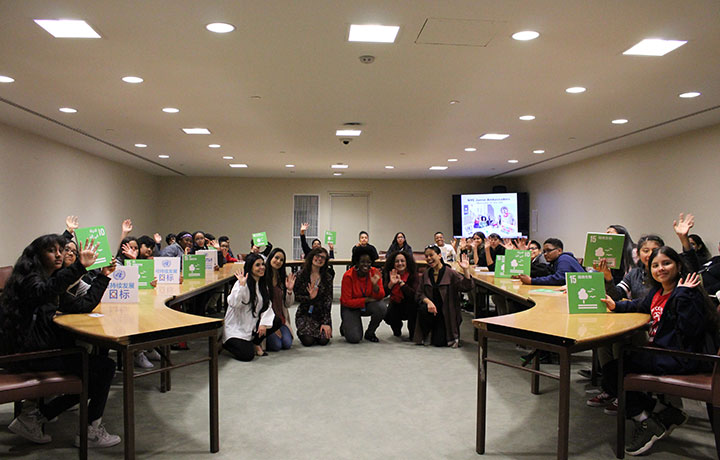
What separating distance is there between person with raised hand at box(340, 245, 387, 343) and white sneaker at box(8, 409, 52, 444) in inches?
129

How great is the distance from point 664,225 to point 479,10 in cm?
544

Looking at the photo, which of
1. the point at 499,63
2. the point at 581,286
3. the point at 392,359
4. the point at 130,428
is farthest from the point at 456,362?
the point at 130,428

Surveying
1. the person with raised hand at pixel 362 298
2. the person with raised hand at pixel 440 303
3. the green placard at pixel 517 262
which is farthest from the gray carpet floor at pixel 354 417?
the green placard at pixel 517 262

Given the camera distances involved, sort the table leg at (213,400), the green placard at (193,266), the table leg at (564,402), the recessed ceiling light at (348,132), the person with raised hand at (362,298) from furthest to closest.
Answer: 1. the recessed ceiling light at (348,132)
2. the person with raised hand at (362,298)
3. the green placard at (193,266)
4. the table leg at (213,400)
5. the table leg at (564,402)

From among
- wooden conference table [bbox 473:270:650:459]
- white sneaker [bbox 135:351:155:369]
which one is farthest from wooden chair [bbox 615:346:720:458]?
white sneaker [bbox 135:351:155:369]

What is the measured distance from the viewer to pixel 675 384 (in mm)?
2725

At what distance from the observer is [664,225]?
713cm

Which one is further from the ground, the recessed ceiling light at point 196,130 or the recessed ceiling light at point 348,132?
the recessed ceiling light at point 196,130

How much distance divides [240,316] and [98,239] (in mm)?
2051

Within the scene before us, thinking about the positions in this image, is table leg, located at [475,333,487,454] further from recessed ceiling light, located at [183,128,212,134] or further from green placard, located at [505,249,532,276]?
recessed ceiling light, located at [183,128,212,134]

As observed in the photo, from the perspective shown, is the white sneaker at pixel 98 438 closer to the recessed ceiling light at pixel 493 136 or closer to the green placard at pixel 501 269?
the green placard at pixel 501 269

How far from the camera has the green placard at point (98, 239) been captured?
3.21 metres

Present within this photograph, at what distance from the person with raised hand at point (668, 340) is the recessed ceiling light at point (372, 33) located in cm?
203

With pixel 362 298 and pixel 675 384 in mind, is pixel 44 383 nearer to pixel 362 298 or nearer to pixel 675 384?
pixel 675 384
